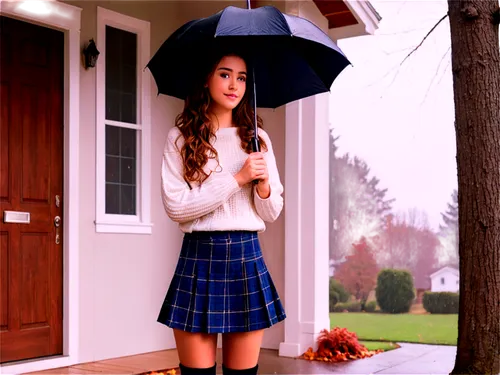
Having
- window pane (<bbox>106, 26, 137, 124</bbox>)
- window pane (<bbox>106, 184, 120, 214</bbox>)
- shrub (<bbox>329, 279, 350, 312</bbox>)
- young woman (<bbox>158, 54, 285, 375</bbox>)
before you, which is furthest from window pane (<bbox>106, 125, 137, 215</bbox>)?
shrub (<bbox>329, 279, 350, 312</bbox>)

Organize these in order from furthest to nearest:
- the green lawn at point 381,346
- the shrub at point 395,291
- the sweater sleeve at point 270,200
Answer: the shrub at point 395,291 < the green lawn at point 381,346 < the sweater sleeve at point 270,200

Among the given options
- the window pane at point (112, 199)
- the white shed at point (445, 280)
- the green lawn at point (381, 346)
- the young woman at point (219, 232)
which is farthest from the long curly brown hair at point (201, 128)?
the white shed at point (445, 280)

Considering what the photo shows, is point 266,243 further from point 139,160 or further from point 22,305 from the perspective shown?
point 22,305

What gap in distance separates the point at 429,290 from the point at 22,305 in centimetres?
470

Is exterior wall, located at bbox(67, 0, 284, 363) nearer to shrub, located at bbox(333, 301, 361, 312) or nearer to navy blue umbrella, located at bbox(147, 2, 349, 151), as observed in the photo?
navy blue umbrella, located at bbox(147, 2, 349, 151)

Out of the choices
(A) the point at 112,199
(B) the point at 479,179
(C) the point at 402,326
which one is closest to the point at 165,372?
(A) the point at 112,199

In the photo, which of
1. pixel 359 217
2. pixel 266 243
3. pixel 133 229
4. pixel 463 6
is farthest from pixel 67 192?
pixel 359 217

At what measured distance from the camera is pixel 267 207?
227cm

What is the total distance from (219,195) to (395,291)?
619cm

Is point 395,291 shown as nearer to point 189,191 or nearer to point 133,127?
point 133,127

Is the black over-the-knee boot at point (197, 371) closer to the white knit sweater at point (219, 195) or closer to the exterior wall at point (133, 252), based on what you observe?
the white knit sweater at point (219, 195)

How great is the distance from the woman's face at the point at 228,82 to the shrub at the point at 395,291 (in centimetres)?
596

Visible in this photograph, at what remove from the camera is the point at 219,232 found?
7.28 ft

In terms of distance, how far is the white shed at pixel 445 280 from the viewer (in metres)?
7.62
